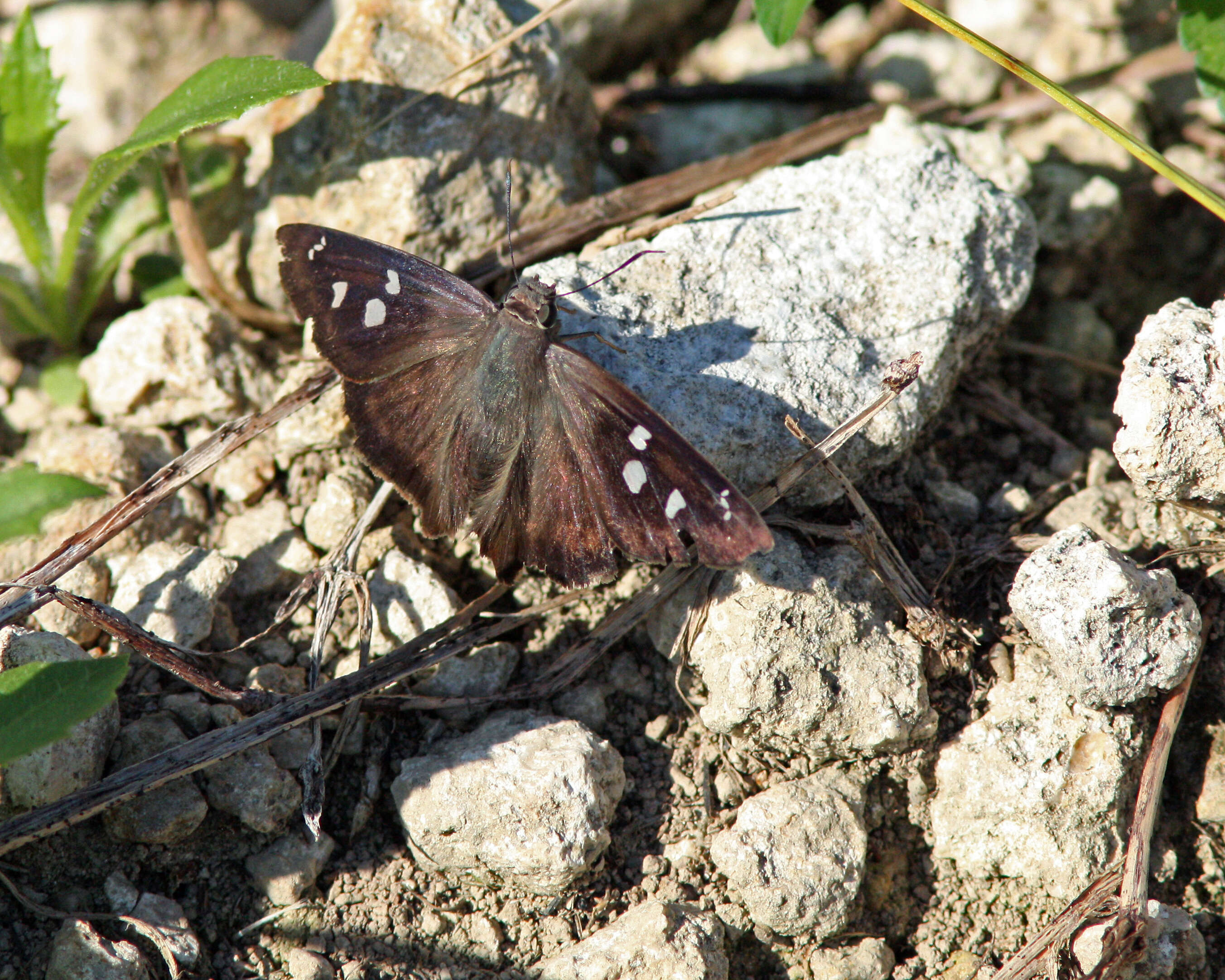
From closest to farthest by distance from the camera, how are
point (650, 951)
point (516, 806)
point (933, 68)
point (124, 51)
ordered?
point (650, 951)
point (516, 806)
point (933, 68)
point (124, 51)

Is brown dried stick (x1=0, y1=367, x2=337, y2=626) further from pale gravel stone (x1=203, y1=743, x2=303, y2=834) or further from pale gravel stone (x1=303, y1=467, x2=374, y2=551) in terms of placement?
pale gravel stone (x1=203, y1=743, x2=303, y2=834)

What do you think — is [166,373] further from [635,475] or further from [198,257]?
[635,475]

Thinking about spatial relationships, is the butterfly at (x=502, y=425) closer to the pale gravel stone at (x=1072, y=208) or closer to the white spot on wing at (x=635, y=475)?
the white spot on wing at (x=635, y=475)

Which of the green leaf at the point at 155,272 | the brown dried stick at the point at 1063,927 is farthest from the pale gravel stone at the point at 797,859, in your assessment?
the green leaf at the point at 155,272

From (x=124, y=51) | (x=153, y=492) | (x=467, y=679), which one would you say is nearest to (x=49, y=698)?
(x=153, y=492)

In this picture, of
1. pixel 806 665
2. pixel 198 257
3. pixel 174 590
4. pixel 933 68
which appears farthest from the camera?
pixel 933 68

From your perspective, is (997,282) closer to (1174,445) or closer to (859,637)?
(1174,445)

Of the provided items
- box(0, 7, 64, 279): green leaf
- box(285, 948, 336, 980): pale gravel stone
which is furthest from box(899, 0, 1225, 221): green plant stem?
box(285, 948, 336, 980): pale gravel stone
